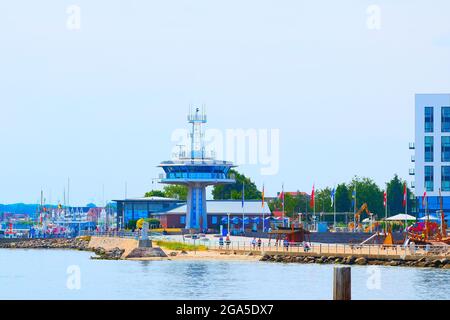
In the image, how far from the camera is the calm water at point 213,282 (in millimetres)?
74125

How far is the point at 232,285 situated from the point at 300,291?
7042mm

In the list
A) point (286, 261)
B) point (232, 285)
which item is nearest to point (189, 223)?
point (286, 261)

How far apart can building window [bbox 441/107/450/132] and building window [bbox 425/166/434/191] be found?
5.21 metres

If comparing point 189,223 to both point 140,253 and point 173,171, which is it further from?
point 140,253

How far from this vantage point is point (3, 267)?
117m

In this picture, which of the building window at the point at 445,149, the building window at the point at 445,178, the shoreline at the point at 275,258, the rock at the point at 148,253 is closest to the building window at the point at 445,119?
the building window at the point at 445,149

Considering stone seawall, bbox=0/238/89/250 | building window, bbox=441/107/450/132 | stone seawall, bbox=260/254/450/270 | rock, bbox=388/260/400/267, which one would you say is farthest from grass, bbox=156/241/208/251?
building window, bbox=441/107/450/132

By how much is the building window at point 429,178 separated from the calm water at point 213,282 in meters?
57.3

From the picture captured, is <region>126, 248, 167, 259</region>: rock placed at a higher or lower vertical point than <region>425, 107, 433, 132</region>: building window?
lower

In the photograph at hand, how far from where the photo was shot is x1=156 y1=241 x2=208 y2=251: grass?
123500mm

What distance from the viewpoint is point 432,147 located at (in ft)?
529

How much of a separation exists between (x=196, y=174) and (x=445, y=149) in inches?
1268

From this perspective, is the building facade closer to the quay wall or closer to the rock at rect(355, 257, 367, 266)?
the quay wall
